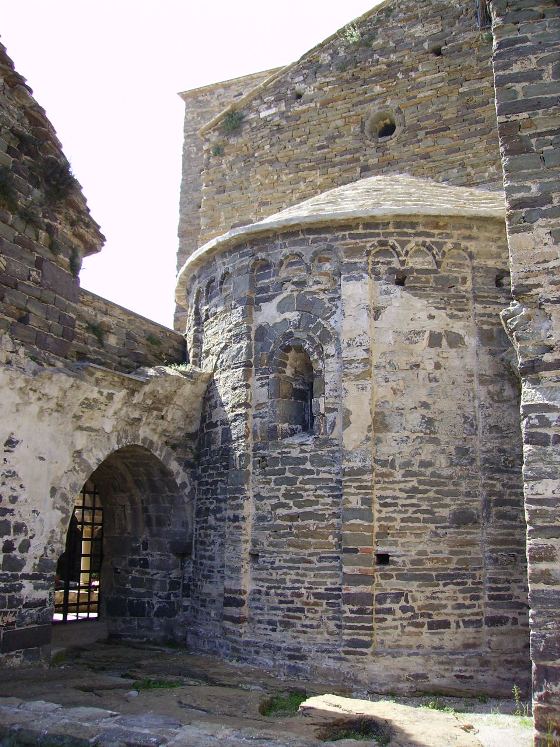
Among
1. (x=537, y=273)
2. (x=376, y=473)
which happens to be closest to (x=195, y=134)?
(x=376, y=473)

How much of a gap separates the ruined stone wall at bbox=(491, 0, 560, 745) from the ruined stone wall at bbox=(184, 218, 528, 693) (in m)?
2.47

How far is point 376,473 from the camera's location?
7.57 metres

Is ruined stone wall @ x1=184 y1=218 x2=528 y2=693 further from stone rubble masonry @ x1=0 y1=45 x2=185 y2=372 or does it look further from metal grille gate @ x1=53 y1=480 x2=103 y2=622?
stone rubble masonry @ x1=0 y1=45 x2=185 y2=372

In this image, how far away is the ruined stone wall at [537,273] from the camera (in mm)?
4855

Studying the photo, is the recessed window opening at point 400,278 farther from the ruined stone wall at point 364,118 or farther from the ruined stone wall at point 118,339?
the ruined stone wall at point 364,118

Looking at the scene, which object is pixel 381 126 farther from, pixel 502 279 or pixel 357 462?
pixel 357 462

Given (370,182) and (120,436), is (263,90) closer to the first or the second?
Answer: (370,182)

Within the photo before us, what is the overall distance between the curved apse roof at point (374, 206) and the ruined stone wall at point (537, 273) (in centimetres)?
241

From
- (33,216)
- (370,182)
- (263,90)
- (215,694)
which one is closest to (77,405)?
(33,216)

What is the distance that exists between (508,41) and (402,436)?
3864mm

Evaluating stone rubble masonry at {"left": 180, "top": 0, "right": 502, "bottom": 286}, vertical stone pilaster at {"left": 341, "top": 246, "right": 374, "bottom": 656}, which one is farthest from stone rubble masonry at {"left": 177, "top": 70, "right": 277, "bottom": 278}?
vertical stone pilaster at {"left": 341, "top": 246, "right": 374, "bottom": 656}

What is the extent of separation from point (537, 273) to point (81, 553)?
744 centimetres

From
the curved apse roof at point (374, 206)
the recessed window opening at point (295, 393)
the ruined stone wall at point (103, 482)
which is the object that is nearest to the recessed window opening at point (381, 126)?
the curved apse roof at point (374, 206)

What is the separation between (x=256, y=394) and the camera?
851 cm
